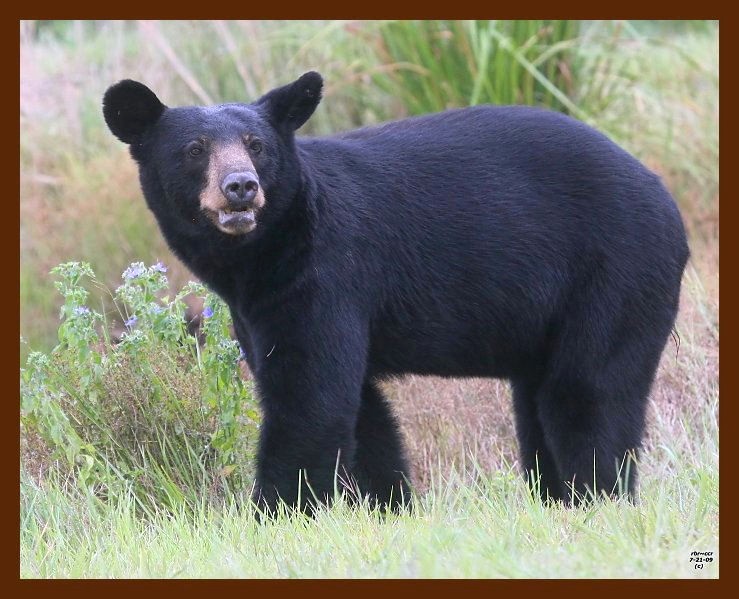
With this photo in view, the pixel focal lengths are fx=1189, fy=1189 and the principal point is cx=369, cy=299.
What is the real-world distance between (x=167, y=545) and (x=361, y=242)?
63.2 inches

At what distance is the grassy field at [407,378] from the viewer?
4.16 meters

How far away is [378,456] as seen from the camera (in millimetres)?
5844

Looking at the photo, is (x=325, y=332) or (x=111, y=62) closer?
(x=325, y=332)

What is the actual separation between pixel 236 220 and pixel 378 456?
1.56 metres

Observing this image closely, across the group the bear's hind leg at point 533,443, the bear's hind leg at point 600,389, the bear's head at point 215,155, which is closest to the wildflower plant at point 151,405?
the bear's head at point 215,155

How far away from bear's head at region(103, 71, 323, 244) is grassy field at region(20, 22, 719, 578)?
88cm

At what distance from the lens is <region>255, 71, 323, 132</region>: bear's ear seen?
17.5ft

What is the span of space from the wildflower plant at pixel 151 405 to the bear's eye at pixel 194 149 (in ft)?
3.03

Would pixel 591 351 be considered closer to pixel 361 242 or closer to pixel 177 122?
pixel 361 242

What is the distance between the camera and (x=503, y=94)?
31.8ft

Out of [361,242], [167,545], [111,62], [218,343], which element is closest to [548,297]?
[361,242]

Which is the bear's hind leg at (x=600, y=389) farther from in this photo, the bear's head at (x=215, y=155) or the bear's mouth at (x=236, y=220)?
the bear's mouth at (x=236, y=220)

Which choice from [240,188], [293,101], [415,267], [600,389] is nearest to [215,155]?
[240,188]

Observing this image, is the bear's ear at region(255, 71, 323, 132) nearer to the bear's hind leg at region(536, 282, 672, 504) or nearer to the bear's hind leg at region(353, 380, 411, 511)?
the bear's hind leg at region(353, 380, 411, 511)
